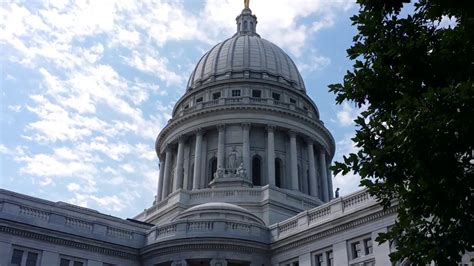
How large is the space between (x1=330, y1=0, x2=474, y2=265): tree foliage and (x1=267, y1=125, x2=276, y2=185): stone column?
4672cm

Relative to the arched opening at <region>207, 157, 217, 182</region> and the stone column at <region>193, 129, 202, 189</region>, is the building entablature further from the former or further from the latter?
the arched opening at <region>207, 157, 217, 182</region>

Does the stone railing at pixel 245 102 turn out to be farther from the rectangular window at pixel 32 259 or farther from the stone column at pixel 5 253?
the stone column at pixel 5 253

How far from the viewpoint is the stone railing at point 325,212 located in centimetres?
3916

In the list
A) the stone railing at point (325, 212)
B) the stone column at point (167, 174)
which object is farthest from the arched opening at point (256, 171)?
the stone railing at point (325, 212)

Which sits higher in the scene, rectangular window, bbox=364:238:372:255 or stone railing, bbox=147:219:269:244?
stone railing, bbox=147:219:269:244

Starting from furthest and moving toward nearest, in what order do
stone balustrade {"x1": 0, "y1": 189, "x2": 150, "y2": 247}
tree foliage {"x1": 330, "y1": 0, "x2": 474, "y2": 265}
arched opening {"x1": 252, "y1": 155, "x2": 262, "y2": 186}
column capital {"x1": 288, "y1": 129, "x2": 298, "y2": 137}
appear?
column capital {"x1": 288, "y1": 129, "x2": 298, "y2": 137}, arched opening {"x1": 252, "y1": 155, "x2": 262, "y2": 186}, stone balustrade {"x1": 0, "y1": 189, "x2": 150, "y2": 247}, tree foliage {"x1": 330, "y1": 0, "x2": 474, "y2": 265}

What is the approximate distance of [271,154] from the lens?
215 feet

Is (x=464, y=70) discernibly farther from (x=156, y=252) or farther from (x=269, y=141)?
(x=269, y=141)

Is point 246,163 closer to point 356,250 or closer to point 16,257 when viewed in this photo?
point 356,250

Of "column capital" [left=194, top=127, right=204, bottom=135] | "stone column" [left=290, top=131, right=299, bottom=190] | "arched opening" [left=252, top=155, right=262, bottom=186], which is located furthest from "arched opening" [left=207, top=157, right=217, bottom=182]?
"stone column" [left=290, top=131, right=299, bottom=190]

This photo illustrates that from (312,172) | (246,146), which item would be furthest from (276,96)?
(312,172)

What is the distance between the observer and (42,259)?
136 ft

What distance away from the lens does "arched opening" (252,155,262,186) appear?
65.4 meters

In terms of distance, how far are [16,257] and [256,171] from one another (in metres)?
32.2
